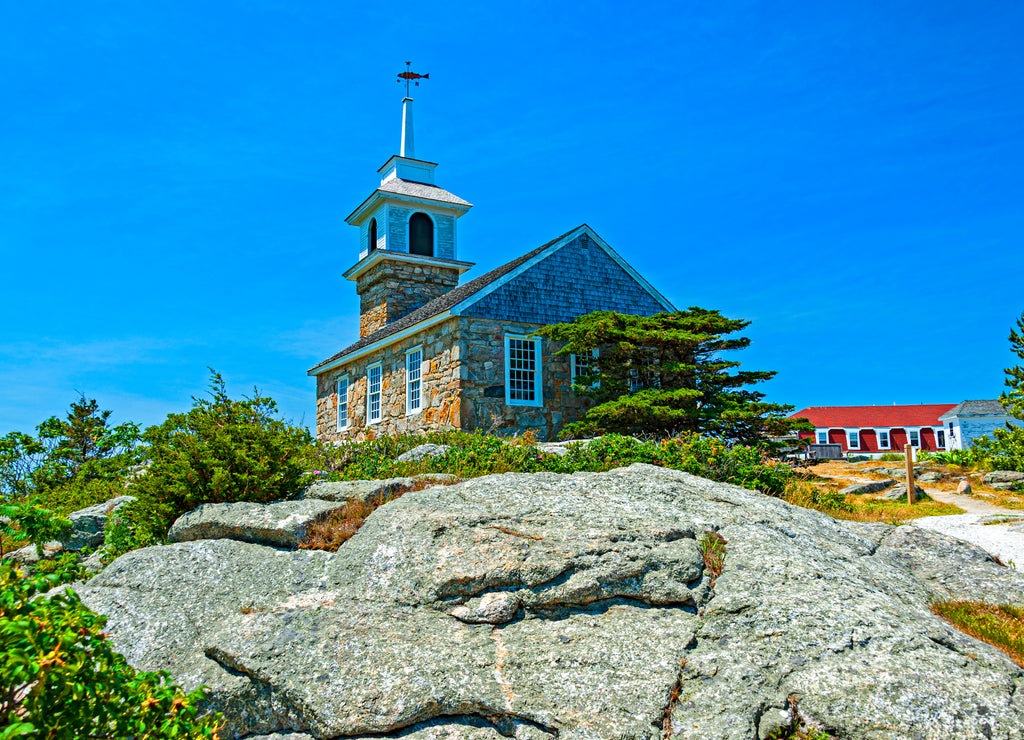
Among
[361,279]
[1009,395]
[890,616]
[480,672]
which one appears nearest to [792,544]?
[890,616]

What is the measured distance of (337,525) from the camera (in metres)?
6.58

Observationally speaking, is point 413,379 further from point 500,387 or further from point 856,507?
point 856,507

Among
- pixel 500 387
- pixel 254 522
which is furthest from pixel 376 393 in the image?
pixel 254 522

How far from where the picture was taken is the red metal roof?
49.6m

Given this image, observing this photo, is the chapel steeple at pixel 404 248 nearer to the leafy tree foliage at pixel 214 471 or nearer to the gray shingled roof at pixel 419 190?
the gray shingled roof at pixel 419 190

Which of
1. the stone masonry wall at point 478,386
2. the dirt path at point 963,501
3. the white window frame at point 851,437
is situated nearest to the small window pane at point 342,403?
the stone masonry wall at point 478,386

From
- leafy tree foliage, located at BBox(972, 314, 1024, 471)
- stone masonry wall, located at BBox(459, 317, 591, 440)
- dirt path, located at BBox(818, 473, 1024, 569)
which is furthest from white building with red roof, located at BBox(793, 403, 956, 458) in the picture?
dirt path, located at BBox(818, 473, 1024, 569)

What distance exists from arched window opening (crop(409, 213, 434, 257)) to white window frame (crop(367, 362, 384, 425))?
6540 mm

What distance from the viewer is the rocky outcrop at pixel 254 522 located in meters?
6.45

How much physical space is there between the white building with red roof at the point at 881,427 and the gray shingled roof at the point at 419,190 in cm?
3347

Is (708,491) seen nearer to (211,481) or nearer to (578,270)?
(211,481)

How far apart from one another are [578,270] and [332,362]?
34.6ft

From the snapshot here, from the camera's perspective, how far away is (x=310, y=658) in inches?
181

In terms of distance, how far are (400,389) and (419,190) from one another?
10.8 m
